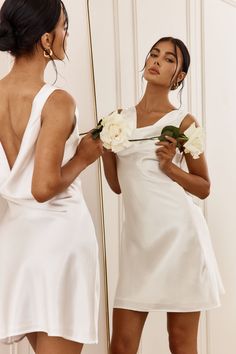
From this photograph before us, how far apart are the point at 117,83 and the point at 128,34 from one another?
196mm

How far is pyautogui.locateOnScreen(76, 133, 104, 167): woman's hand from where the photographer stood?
5.58ft

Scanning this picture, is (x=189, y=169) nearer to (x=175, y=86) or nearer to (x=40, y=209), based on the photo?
(x=175, y=86)

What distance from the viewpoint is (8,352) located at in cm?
221

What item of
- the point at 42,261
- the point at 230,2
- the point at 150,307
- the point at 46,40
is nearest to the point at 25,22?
the point at 46,40

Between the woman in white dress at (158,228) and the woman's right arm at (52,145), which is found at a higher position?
the woman's right arm at (52,145)

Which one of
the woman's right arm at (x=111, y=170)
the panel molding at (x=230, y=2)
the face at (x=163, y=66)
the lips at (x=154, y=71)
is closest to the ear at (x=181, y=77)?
the face at (x=163, y=66)

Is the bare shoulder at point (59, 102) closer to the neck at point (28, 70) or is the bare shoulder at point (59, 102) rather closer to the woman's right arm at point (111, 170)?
the neck at point (28, 70)

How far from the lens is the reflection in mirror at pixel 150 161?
86.8 inches

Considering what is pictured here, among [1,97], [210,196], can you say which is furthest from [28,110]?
[210,196]

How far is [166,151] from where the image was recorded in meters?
2.15

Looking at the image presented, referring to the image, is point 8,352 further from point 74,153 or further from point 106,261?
point 74,153

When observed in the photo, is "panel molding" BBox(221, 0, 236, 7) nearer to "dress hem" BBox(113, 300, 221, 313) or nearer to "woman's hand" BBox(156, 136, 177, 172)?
"woman's hand" BBox(156, 136, 177, 172)

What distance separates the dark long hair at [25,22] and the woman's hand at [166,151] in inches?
26.8

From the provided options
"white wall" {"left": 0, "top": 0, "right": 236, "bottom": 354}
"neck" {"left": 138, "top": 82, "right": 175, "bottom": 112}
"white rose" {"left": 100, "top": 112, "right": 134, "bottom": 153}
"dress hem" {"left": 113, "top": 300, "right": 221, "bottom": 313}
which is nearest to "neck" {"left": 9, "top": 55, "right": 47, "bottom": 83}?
"white rose" {"left": 100, "top": 112, "right": 134, "bottom": 153}
